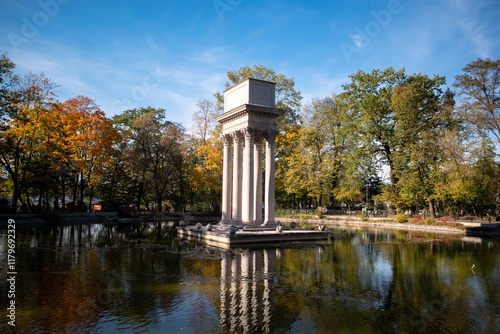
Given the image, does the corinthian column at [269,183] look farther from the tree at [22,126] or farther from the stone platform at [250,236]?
the tree at [22,126]

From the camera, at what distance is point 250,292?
10.9 metres

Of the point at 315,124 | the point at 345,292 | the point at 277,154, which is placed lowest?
the point at 345,292

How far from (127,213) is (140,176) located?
497 inches

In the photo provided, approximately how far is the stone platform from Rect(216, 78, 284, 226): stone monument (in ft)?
5.26

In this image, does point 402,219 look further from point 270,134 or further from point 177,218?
point 177,218

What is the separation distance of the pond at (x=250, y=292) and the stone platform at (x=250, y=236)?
3850 millimetres

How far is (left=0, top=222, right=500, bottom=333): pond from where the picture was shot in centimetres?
803

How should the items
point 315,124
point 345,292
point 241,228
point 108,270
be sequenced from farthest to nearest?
point 315,124
point 241,228
point 108,270
point 345,292

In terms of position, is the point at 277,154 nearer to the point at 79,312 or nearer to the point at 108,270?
the point at 108,270

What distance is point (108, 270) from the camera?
547 inches

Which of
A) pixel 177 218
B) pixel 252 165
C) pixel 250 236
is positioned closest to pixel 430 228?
pixel 252 165

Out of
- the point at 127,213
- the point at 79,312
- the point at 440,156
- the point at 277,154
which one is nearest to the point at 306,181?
the point at 277,154

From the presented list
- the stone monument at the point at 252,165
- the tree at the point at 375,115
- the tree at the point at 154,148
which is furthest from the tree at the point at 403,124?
the tree at the point at 154,148

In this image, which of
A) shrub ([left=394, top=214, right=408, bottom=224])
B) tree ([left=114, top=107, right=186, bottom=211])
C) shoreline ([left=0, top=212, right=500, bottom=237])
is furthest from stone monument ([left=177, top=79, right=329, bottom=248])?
tree ([left=114, top=107, right=186, bottom=211])
